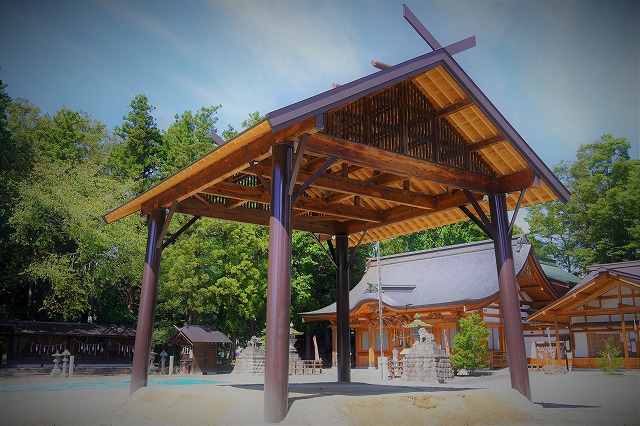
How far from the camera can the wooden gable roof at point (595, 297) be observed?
24.0 m

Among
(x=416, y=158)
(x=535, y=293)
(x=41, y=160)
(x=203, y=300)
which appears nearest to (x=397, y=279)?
(x=535, y=293)

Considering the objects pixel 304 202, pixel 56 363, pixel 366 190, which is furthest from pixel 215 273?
pixel 366 190

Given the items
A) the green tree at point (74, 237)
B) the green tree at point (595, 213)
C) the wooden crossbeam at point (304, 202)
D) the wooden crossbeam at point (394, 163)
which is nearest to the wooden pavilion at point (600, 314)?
the green tree at point (595, 213)

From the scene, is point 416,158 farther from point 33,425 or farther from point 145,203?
point 33,425

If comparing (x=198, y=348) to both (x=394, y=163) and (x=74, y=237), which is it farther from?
(x=394, y=163)

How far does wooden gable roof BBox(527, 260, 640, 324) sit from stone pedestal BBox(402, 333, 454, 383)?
8982 mm

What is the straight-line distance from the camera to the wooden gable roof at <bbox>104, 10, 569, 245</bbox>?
8000 mm

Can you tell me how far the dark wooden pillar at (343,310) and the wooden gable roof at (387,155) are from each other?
1486 millimetres

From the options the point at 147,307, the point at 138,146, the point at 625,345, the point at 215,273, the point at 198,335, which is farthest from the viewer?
the point at 138,146

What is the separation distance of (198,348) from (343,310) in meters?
16.7

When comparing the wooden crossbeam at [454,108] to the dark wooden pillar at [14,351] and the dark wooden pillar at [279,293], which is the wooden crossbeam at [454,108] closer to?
the dark wooden pillar at [279,293]

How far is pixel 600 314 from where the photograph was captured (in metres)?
25.7

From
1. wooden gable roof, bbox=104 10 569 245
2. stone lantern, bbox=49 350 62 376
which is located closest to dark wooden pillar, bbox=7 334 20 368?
stone lantern, bbox=49 350 62 376

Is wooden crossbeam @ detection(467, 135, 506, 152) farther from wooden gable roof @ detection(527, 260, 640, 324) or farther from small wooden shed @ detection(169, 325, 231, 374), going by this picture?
small wooden shed @ detection(169, 325, 231, 374)
